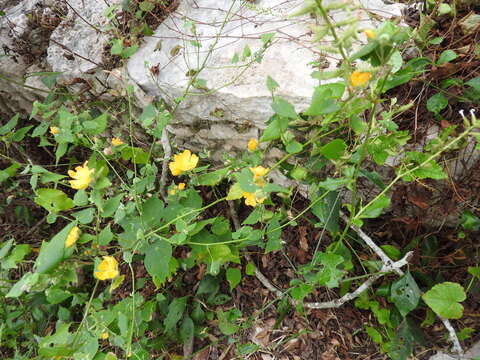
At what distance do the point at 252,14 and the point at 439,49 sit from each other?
2.93ft

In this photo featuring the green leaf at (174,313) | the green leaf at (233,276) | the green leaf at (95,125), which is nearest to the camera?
the green leaf at (95,125)

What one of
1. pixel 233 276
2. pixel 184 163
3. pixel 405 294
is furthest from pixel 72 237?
pixel 405 294

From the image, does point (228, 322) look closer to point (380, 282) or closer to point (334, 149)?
point (380, 282)

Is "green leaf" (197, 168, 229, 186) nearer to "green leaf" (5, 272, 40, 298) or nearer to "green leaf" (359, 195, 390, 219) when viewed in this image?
"green leaf" (359, 195, 390, 219)

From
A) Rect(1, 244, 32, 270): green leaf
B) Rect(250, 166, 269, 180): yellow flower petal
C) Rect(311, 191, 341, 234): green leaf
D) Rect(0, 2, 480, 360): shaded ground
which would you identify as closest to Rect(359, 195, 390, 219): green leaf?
Rect(311, 191, 341, 234): green leaf

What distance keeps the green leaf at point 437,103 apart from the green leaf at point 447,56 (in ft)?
0.41

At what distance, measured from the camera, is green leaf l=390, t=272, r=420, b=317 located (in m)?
1.41

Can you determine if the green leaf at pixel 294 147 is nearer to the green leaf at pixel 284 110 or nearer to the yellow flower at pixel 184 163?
the green leaf at pixel 284 110

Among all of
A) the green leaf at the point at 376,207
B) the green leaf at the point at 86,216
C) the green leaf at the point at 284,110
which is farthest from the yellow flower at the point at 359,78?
the green leaf at the point at 86,216

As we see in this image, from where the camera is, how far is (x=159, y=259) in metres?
1.29

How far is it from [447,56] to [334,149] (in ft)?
1.87

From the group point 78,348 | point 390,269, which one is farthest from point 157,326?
point 390,269

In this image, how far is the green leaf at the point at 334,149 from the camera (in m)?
1.26

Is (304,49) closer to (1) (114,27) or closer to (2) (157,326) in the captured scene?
(1) (114,27)
